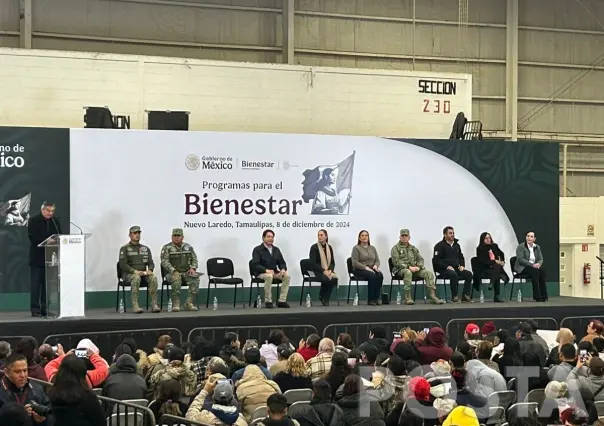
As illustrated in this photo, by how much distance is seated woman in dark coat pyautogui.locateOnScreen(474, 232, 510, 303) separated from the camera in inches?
551

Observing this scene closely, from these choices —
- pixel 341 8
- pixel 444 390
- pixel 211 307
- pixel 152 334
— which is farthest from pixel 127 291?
pixel 341 8

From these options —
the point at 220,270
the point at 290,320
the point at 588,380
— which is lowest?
the point at 290,320

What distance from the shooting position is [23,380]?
5.14m

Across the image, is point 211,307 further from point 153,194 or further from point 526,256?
point 526,256

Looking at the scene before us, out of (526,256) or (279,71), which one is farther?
(279,71)

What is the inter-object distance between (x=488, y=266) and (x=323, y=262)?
2578mm

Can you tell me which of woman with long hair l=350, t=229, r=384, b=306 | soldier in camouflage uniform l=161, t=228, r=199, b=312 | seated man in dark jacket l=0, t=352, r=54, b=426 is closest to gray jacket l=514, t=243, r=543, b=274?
woman with long hair l=350, t=229, r=384, b=306

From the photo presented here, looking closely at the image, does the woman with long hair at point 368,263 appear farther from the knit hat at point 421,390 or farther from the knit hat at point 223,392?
the knit hat at point 223,392

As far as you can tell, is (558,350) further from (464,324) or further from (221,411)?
(464,324)

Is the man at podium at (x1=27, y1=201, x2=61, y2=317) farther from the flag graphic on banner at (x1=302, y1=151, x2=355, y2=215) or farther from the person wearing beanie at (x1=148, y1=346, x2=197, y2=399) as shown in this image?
the person wearing beanie at (x1=148, y1=346, x2=197, y2=399)

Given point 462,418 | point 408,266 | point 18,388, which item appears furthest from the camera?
point 408,266

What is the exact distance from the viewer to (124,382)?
23.0 ft

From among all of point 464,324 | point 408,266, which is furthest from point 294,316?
point 464,324

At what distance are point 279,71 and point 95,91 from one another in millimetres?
3202
